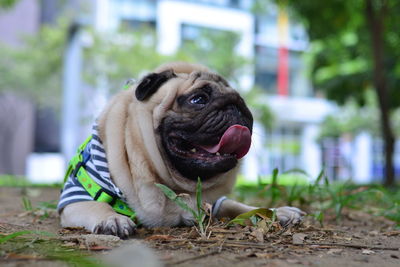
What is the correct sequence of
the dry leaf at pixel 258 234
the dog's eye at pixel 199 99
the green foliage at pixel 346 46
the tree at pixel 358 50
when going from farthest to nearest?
the green foliage at pixel 346 46 < the tree at pixel 358 50 < the dog's eye at pixel 199 99 < the dry leaf at pixel 258 234

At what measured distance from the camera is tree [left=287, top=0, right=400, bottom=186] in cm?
872

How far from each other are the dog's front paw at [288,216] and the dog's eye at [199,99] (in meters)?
0.79

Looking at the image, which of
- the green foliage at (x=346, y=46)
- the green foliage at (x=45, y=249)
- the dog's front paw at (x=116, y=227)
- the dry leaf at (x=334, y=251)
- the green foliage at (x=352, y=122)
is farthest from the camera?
the green foliage at (x=352, y=122)

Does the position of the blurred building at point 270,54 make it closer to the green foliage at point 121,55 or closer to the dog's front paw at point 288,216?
the green foliage at point 121,55

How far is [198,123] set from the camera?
2469 mm

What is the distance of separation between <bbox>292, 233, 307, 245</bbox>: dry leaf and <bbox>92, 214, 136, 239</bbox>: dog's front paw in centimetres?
83

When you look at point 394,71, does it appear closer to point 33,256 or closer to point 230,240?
point 230,240

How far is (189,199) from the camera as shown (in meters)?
2.59

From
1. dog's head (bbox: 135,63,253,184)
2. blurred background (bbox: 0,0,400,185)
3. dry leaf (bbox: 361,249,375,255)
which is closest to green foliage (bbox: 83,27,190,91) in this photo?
blurred background (bbox: 0,0,400,185)

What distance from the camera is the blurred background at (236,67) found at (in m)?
9.67

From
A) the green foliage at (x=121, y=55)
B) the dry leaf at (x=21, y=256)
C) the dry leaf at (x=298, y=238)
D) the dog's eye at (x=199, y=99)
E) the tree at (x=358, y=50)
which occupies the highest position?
the green foliage at (x=121, y=55)

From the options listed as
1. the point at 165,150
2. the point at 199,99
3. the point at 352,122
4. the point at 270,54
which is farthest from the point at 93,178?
the point at 270,54

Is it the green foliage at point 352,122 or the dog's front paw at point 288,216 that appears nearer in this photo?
the dog's front paw at point 288,216

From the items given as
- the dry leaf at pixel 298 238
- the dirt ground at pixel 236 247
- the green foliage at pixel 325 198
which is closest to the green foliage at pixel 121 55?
the green foliage at pixel 325 198
